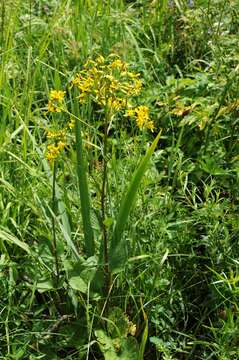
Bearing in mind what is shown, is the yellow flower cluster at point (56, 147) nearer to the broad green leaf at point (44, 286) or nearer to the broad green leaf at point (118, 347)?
the broad green leaf at point (44, 286)

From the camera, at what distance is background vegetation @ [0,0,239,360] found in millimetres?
1743

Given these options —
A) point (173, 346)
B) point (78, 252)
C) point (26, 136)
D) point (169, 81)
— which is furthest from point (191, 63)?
point (173, 346)

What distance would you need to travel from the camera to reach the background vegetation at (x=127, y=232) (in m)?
1.74

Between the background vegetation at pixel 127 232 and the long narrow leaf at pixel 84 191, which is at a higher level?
the long narrow leaf at pixel 84 191

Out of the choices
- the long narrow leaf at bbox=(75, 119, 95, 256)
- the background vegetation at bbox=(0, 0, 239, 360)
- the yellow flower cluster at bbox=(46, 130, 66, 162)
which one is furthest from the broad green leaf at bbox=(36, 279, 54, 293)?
the yellow flower cluster at bbox=(46, 130, 66, 162)

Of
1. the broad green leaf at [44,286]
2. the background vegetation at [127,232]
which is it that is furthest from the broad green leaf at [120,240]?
the broad green leaf at [44,286]

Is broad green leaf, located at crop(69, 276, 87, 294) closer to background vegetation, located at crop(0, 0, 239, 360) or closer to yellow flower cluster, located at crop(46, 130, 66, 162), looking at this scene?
background vegetation, located at crop(0, 0, 239, 360)

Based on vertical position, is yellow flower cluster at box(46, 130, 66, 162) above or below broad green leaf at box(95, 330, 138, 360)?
above

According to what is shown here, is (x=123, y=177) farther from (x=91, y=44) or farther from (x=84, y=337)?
(x=91, y=44)

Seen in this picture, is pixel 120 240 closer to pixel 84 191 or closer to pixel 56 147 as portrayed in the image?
pixel 84 191

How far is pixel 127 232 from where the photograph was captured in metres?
1.91

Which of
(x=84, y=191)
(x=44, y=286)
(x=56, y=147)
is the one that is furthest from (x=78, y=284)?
(x=56, y=147)

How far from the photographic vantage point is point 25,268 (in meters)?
1.89

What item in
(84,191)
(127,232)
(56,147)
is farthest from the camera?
(127,232)
